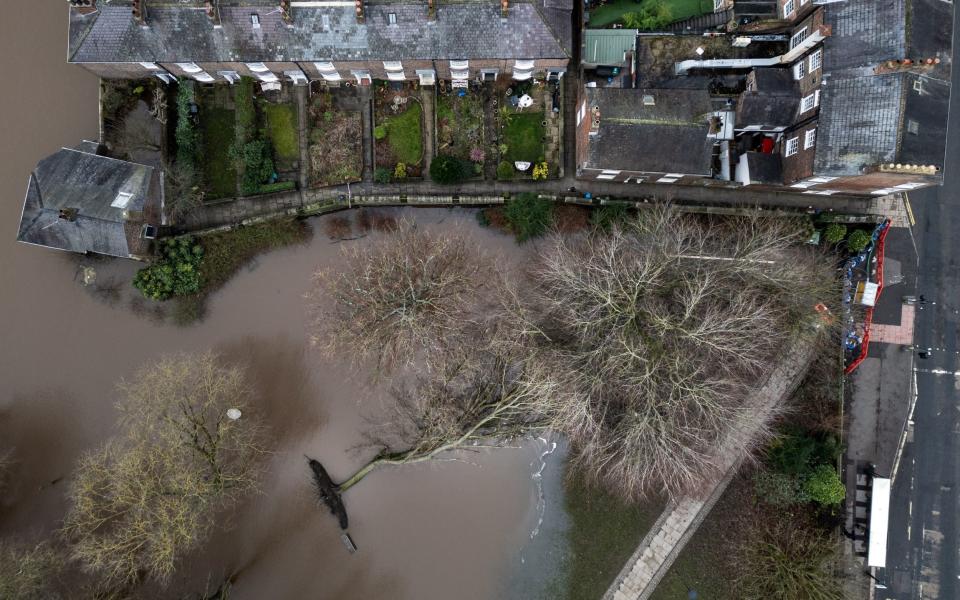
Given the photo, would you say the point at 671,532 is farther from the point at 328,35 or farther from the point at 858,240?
the point at 328,35

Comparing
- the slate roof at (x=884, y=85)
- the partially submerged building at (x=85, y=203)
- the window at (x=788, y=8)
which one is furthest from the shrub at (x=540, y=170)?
the partially submerged building at (x=85, y=203)

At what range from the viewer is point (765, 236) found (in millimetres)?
30297

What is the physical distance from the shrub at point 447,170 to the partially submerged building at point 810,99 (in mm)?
7939

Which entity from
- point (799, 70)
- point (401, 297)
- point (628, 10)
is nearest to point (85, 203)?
point (401, 297)

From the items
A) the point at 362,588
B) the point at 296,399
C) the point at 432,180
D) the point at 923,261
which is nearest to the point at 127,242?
the point at 296,399

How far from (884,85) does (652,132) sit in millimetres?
11671

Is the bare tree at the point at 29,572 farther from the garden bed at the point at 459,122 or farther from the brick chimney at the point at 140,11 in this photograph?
the garden bed at the point at 459,122

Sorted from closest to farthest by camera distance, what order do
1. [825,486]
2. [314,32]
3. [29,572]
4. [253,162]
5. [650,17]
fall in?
1. [29,572]
2. [314,32]
3. [825,486]
4. [650,17]
5. [253,162]

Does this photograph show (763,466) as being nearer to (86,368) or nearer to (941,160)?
(941,160)

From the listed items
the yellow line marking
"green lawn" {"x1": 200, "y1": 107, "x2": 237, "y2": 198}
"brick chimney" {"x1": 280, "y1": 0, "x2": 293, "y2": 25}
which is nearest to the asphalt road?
the yellow line marking

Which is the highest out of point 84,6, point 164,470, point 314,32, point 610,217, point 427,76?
point 84,6

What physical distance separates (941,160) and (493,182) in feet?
81.1

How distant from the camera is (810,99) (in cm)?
2994

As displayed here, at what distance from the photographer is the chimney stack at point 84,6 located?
1153 inches
